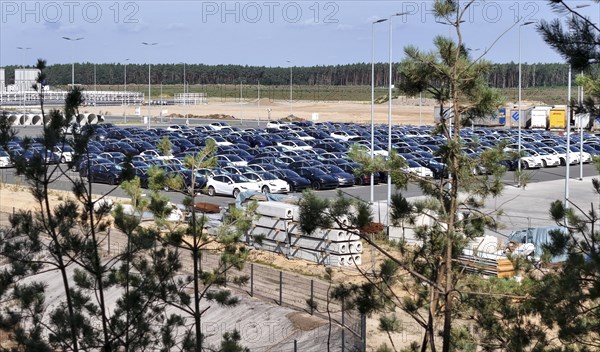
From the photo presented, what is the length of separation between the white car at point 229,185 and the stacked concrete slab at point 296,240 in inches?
426

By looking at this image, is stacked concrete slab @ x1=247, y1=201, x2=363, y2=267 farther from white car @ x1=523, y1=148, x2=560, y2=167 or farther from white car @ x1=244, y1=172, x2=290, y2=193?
white car @ x1=523, y1=148, x2=560, y2=167

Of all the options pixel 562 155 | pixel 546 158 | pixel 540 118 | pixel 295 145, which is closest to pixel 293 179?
pixel 295 145

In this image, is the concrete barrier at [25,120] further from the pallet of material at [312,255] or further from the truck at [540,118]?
the pallet of material at [312,255]

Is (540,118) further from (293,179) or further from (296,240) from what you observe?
(296,240)

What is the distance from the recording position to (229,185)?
41.4 metres

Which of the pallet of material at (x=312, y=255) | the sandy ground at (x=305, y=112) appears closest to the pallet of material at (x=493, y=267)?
the pallet of material at (x=312, y=255)

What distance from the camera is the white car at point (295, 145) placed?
59594mm

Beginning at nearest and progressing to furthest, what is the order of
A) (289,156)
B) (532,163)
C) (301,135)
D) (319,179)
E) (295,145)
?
1. (319,179)
2. (289,156)
3. (532,163)
4. (295,145)
5. (301,135)

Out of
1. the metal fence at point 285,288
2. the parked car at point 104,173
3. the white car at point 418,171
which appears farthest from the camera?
the parked car at point 104,173

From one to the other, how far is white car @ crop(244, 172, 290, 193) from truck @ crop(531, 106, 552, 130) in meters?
48.4

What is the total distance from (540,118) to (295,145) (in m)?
33.8

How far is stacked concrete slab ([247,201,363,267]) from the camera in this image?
88.8ft

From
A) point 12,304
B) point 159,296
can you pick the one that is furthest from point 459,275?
point 12,304

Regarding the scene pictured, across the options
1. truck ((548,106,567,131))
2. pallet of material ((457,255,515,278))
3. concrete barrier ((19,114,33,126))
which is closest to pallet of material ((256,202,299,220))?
pallet of material ((457,255,515,278))
